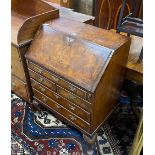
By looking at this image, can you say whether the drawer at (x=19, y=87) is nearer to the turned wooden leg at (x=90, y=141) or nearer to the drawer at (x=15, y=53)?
the drawer at (x=15, y=53)

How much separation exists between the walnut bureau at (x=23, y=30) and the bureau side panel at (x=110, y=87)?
28.4 inches

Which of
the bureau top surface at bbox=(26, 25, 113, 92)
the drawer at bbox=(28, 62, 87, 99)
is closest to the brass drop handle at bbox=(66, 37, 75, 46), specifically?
the bureau top surface at bbox=(26, 25, 113, 92)

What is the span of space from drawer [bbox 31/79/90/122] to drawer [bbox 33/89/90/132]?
0.05 m

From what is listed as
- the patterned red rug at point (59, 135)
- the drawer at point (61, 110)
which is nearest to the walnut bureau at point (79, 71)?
the drawer at point (61, 110)

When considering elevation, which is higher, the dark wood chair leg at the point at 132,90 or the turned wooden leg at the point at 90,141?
the dark wood chair leg at the point at 132,90

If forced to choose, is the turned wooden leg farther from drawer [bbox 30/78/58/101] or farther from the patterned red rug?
drawer [bbox 30/78/58/101]

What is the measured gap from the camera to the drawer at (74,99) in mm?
1465

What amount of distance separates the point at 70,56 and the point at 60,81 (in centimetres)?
20

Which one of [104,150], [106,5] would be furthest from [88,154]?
[106,5]

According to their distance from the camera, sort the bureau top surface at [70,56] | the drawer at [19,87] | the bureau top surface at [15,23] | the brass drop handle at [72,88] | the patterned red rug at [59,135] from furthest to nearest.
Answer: the drawer at [19,87], the patterned red rug at [59,135], the bureau top surface at [15,23], the brass drop handle at [72,88], the bureau top surface at [70,56]

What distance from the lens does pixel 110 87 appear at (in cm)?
156
